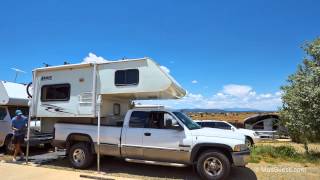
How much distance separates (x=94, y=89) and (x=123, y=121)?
1343mm

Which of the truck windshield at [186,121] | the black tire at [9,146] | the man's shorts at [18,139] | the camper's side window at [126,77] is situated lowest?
the black tire at [9,146]

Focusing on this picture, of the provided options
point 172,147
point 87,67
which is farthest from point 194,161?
point 87,67

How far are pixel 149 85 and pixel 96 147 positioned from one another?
8.07 ft

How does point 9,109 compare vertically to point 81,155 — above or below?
above

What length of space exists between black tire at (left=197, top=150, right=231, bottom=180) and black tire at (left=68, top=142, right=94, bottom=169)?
354cm

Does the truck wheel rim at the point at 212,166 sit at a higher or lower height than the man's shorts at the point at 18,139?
lower

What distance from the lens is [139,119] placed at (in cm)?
999

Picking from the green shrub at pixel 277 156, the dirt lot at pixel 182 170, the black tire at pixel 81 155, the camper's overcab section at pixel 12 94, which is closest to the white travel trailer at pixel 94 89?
the black tire at pixel 81 155

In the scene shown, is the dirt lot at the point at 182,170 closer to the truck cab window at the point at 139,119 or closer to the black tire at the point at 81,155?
the black tire at the point at 81,155

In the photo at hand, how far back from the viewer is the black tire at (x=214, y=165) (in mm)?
8594

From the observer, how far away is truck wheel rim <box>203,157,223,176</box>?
8.73 metres

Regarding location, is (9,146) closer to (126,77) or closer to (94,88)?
(94,88)

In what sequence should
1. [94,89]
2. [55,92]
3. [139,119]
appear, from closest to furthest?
[139,119] → [94,89] → [55,92]

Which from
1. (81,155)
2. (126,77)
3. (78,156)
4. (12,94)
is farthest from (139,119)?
(12,94)
